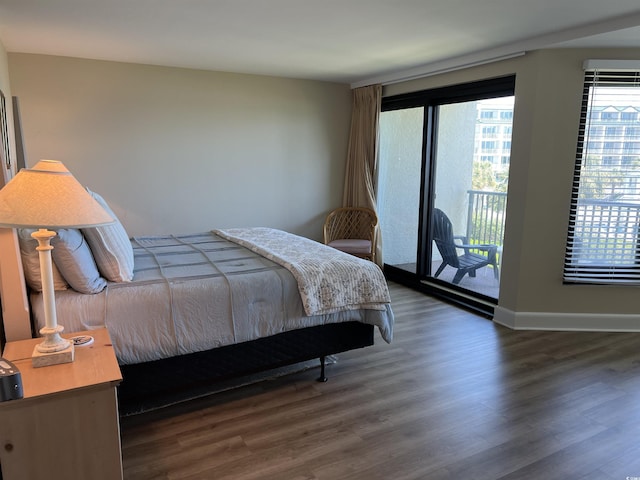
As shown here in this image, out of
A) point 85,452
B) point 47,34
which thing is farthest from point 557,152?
point 47,34

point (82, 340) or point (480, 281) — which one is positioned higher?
point (82, 340)

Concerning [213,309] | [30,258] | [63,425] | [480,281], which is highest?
[30,258]

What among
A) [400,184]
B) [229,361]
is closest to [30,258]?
[229,361]

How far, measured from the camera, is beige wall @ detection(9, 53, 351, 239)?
402 centimetres

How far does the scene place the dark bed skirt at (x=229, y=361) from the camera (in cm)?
223

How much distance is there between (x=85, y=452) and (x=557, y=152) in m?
3.68

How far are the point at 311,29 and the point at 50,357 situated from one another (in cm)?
256

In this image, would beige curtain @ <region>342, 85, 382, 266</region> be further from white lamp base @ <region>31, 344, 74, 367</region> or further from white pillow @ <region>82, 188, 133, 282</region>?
white lamp base @ <region>31, 344, 74, 367</region>

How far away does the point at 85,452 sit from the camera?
1.56 metres

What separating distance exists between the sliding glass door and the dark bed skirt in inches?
78.3

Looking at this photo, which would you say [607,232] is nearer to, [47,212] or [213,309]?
[213,309]

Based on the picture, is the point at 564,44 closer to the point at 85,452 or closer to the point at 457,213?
the point at 457,213

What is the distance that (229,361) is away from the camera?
8.07 feet

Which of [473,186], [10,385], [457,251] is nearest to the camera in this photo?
[10,385]
